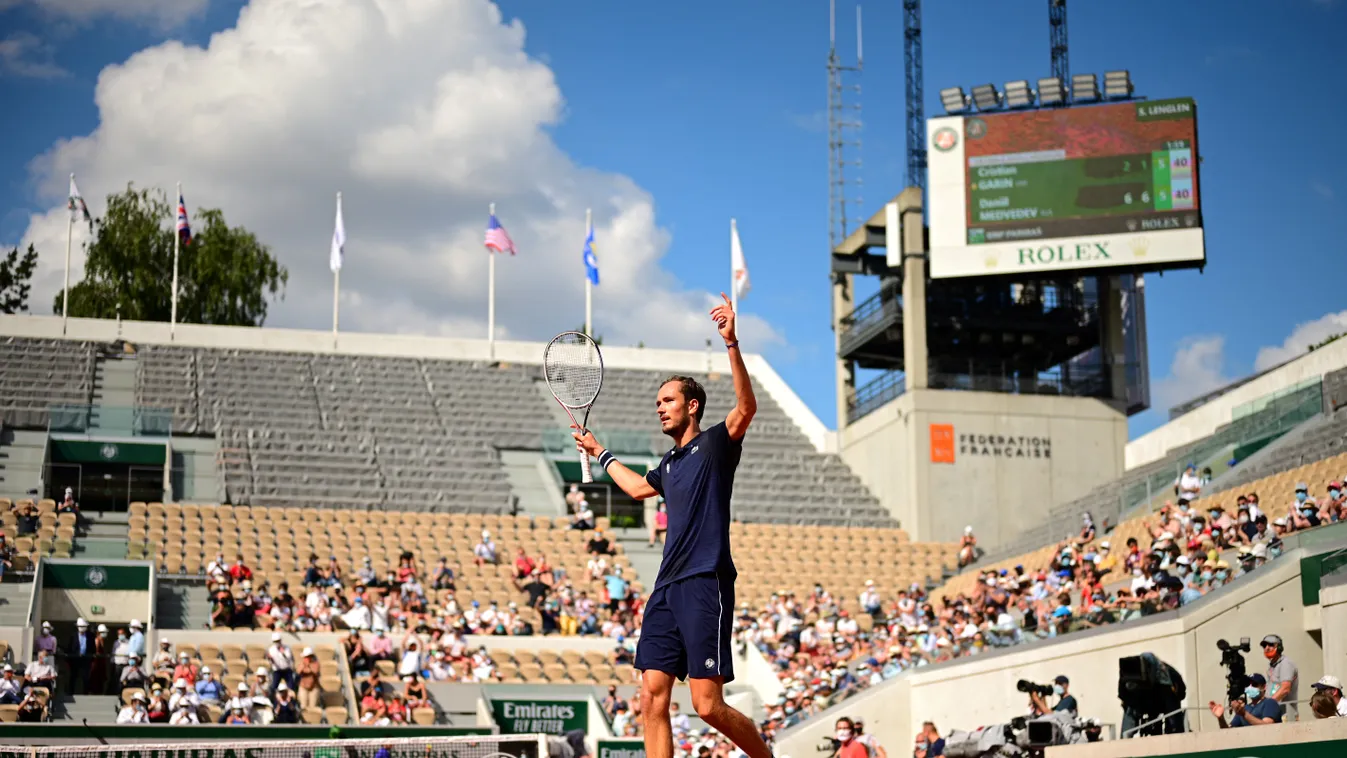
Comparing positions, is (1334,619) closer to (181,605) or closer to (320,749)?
(320,749)

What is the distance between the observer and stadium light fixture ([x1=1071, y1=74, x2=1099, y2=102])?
42.3 m

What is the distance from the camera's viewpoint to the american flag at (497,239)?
49.5 meters

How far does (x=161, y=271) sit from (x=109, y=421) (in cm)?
2776

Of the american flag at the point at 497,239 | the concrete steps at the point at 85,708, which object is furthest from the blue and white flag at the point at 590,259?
the concrete steps at the point at 85,708

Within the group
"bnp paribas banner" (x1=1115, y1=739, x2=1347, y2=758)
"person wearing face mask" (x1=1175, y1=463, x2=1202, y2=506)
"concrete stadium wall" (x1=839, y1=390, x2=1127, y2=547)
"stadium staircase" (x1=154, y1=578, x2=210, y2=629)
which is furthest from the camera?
"concrete stadium wall" (x1=839, y1=390, x2=1127, y2=547)

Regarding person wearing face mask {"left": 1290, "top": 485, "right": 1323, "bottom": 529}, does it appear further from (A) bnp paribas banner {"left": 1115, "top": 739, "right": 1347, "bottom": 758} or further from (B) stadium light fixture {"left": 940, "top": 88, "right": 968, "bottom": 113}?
(B) stadium light fixture {"left": 940, "top": 88, "right": 968, "bottom": 113}

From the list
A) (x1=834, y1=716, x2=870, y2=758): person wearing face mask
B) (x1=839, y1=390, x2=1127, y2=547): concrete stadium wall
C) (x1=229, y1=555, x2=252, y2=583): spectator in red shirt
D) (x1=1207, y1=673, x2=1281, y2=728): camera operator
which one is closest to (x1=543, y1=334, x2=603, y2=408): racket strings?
(x1=1207, y1=673, x2=1281, y2=728): camera operator

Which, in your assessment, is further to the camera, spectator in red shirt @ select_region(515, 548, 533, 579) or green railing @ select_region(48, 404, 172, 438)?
green railing @ select_region(48, 404, 172, 438)

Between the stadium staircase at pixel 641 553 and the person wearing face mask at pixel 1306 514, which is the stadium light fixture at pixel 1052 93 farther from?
the person wearing face mask at pixel 1306 514

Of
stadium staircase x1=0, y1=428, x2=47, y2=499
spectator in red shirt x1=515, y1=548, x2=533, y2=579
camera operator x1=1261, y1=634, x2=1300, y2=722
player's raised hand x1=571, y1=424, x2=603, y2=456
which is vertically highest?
stadium staircase x1=0, y1=428, x2=47, y2=499

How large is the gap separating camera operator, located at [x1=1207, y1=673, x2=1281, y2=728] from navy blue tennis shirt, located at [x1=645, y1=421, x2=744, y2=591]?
8.03m

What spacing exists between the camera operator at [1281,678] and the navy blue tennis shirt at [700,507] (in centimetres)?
889

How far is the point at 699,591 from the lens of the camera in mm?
7613

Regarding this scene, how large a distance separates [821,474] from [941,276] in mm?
7038
